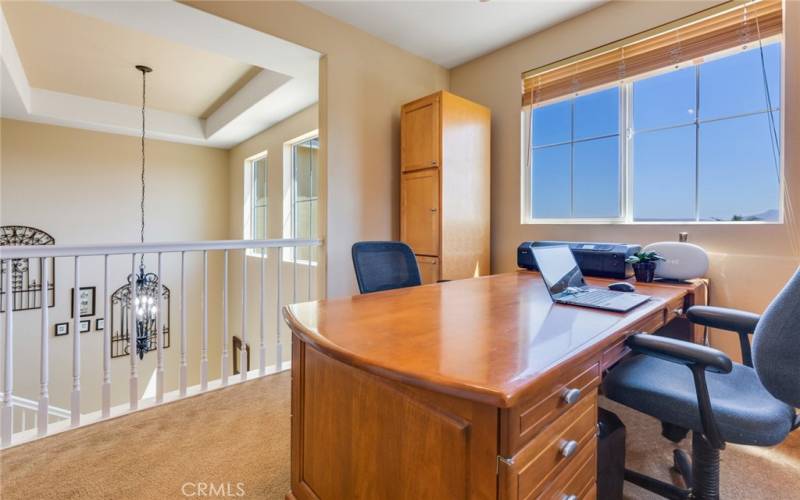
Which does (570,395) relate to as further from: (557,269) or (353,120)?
(353,120)

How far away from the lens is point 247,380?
253cm

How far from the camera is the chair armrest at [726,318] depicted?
1355 millimetres

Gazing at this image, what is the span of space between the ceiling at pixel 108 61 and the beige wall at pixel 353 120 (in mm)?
1401

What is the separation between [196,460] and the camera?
163 centimetres

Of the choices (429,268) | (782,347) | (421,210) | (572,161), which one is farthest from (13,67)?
(782,347)

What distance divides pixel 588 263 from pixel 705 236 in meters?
0.70

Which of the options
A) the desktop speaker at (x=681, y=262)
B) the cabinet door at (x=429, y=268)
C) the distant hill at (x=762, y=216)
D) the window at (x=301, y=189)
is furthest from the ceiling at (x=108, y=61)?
the distant hill at (x=762, y=216)

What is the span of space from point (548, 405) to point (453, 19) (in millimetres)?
2867

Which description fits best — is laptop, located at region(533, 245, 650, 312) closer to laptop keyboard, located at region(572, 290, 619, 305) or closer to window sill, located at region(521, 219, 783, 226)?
laptop keyboard, located at region(572, 290, 619, 305)

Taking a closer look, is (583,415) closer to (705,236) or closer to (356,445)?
(356,445)

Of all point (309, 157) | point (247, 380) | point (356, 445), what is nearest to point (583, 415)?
point (356, 445)

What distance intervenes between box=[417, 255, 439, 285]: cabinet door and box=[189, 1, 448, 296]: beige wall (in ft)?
1.45

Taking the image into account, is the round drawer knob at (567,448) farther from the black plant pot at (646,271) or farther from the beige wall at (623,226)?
the beige wall at (623,226)

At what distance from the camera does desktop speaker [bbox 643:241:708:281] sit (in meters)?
1.97
